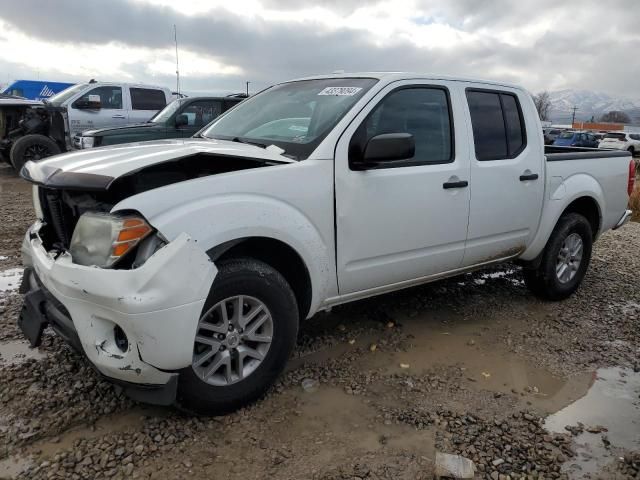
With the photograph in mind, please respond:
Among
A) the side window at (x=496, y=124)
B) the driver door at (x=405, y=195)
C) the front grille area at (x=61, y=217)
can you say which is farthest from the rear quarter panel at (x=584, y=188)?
the front grille area at (x=61, y=217)

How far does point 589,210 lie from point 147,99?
35.8 feet

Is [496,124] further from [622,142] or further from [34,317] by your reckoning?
[622,142]

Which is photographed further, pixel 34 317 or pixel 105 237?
pixel 34 317

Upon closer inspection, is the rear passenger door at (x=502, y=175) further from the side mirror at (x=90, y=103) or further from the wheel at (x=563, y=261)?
the side mirror at (x=90, y=103)

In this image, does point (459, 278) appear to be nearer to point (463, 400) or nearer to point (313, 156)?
point (463, 400)

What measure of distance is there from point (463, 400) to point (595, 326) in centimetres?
189

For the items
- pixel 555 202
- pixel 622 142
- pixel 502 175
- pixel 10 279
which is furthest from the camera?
pixel 622 142

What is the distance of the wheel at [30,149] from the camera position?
1066 cm

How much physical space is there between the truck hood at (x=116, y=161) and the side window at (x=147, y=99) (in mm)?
10575

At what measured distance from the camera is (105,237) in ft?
7.94

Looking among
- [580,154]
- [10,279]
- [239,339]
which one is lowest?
[10,279]

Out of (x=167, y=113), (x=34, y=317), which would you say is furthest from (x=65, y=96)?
(x=34, y=317)

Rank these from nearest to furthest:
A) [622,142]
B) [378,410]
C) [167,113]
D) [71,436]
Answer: [71,436], [378,410], [167,113], [622,142]

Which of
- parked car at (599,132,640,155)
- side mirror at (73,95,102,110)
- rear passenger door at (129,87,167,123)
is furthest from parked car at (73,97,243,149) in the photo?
parked car at (599,132,640,155)
